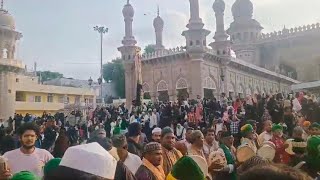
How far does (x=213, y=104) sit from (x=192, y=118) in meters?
1.66

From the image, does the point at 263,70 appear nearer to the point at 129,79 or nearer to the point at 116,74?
the point at 129,79

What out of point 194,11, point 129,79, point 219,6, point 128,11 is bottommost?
point 129,79

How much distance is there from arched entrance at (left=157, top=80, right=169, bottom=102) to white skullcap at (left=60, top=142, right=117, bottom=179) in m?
31.5

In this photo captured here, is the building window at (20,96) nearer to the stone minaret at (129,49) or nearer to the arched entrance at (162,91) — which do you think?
the stone minaret at (129,49)

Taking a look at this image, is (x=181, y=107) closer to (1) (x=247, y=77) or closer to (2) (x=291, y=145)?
(2) (x=291, y=145)

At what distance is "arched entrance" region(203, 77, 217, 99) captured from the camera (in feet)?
102

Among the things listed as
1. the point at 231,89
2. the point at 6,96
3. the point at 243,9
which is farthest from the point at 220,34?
the point at 243,9

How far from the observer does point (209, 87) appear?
31.9m

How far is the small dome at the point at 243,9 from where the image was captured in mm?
50094

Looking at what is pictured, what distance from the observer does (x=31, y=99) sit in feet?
137

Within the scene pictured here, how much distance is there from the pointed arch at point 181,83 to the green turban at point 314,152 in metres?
27.0

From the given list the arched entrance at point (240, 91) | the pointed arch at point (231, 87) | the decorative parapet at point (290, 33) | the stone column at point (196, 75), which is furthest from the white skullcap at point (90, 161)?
the decorative parapet at point (290, 33)

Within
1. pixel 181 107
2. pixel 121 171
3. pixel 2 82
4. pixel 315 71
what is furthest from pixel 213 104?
pixel 315 71

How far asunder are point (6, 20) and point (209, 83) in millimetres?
17329
